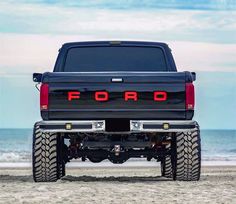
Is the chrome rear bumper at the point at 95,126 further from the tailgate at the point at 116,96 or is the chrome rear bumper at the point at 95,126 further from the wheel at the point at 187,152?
the wheel at the point at 187,152

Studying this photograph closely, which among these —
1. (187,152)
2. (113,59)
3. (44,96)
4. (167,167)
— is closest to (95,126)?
(44,96)

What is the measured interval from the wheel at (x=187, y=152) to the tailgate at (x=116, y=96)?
0.74 metres

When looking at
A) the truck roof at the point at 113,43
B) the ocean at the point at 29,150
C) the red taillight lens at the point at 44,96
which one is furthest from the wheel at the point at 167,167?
the ocean at the point at 29,150

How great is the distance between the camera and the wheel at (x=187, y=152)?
12047 millimetres

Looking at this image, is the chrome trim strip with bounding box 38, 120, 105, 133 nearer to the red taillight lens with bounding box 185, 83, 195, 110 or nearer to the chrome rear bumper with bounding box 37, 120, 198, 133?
the chrome rear bumper with bounding box 37, 120, 198, 133

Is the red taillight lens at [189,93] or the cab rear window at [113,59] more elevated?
the cab rear window at [113,59]

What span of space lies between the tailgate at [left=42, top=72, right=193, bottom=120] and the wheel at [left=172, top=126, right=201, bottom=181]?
0.74 metres

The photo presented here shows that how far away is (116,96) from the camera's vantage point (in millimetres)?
11391

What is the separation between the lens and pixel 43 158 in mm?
12047

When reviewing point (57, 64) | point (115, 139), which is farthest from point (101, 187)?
point (57, 64)

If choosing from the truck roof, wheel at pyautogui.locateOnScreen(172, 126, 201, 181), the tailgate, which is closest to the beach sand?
wheel at pyautogui.locateOnScreen(172, 126, 201, 181)

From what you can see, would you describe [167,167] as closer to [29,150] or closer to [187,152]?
[187,152]

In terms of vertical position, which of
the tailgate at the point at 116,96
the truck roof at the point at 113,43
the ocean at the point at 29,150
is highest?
the truck roof at the point at 113,43

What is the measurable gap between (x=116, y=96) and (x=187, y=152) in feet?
5.38
